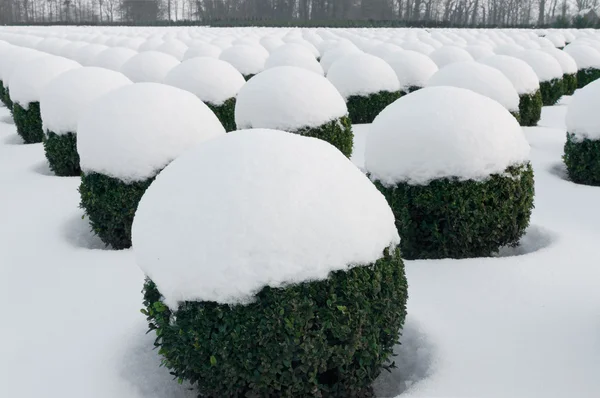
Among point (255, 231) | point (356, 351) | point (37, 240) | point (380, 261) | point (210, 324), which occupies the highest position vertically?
point (255, 231)

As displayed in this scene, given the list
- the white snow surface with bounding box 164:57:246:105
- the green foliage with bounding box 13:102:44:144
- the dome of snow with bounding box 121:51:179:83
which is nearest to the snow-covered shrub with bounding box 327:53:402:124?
the white snow surface with bounding box 164:57:246:105

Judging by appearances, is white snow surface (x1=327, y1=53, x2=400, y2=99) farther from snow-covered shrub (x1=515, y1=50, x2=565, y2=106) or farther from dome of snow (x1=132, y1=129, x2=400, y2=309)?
dome of snow (x1=132, y1=129, x2=400, y2=309)

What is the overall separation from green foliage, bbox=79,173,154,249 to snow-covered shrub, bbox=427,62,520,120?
7540 mm

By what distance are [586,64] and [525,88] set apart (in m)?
9.95

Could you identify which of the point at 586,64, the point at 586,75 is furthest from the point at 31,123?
the point at 586,64

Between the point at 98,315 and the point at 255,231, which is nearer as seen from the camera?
the point at 255,231

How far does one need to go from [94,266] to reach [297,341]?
3.64 metres

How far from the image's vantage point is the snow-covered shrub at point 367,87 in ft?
49.1

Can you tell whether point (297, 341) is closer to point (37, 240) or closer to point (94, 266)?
point (94, 266)

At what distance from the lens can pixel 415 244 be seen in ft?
21.7

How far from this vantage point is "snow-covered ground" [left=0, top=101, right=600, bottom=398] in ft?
14.5

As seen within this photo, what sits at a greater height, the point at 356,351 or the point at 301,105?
the point at 301,105

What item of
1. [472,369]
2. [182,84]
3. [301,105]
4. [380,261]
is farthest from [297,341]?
[182,84]

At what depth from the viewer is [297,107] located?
974cm
